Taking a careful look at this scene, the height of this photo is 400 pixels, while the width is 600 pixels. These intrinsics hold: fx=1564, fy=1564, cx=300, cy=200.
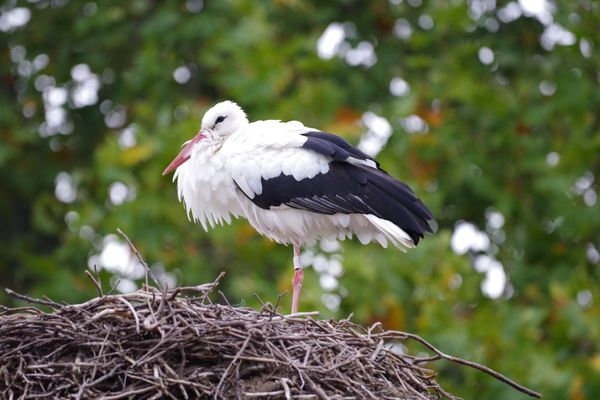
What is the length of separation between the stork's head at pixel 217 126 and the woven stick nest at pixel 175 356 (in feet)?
6.66

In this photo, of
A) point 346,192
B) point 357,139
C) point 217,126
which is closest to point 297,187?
point 346,192

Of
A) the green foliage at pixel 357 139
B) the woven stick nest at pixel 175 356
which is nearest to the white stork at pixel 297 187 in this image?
the woven stick nest at pixel 175 356

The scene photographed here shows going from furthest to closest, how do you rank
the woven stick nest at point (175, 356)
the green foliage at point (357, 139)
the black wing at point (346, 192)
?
the green foliage at point (357, 139) → the black wing at point (346, 192) → the woven stick nest at point (175, 356)

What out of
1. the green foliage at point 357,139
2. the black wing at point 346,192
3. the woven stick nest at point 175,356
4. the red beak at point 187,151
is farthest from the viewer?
the green foliage at point 357,139

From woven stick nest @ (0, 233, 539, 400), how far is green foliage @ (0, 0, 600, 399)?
16.9ft

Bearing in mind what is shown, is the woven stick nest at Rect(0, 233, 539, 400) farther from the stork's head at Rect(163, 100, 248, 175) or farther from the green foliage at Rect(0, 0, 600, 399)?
the green foliage at Rect(0, 0, 600, 399)

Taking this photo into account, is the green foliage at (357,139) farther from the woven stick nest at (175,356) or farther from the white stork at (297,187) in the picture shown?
the woven stick nest at (175,356)

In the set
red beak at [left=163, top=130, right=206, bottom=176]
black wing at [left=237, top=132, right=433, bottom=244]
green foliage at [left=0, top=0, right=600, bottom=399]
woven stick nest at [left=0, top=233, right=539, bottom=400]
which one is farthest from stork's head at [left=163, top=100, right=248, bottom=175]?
green foliage at [left=0, top=0, right=600, bottom=399]

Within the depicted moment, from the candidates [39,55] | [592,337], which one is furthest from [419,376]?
[39,55]

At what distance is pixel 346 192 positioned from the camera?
356 inches

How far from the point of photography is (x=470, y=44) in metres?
15.7

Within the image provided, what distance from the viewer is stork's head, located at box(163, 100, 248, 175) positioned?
31.0ft

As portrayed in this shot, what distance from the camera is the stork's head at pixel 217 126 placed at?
946cm

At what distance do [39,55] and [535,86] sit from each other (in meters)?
5.63
